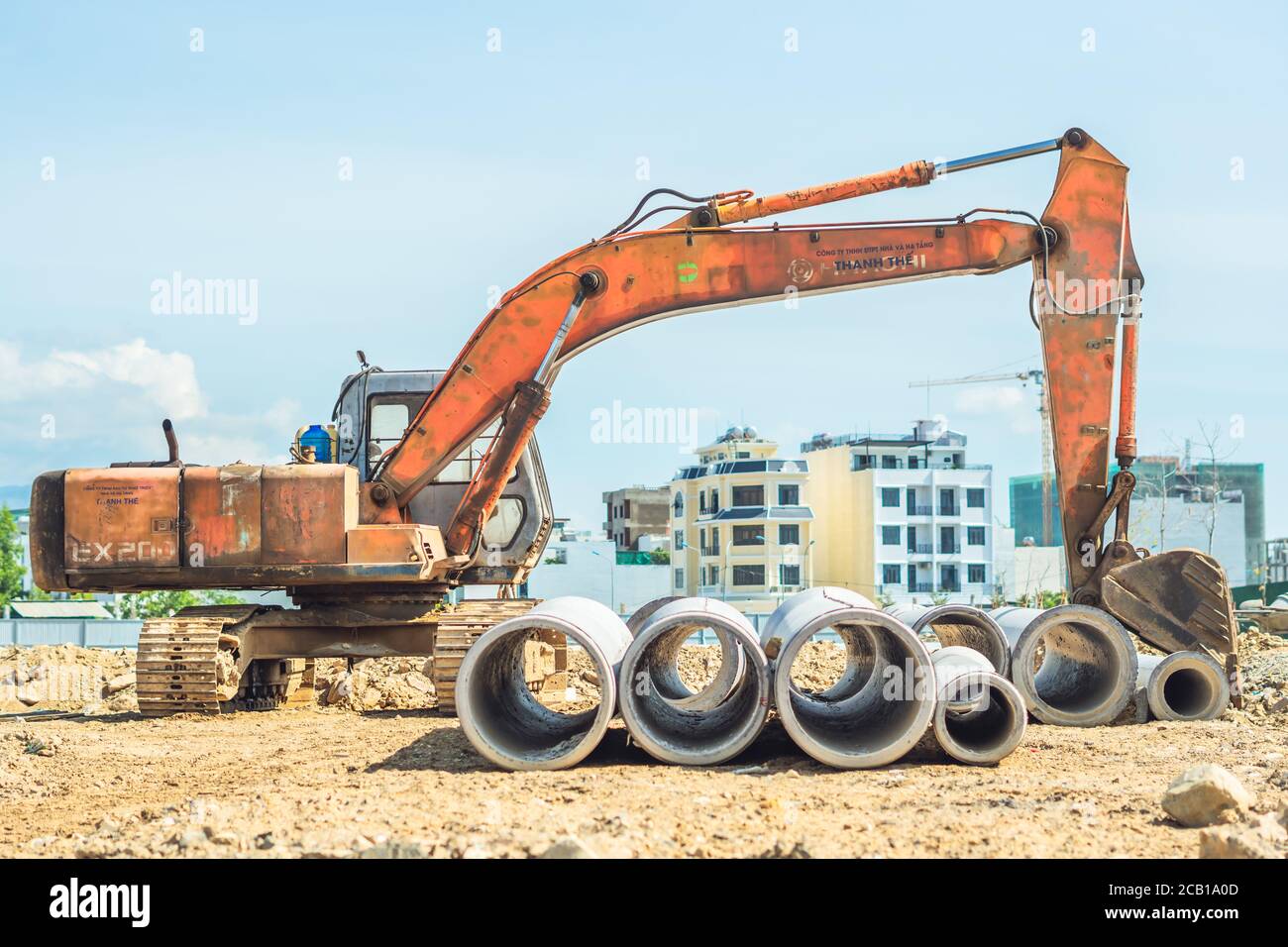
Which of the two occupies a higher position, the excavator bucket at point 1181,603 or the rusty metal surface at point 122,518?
the rusty metal surface at point 122,518

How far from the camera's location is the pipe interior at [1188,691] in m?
12.6

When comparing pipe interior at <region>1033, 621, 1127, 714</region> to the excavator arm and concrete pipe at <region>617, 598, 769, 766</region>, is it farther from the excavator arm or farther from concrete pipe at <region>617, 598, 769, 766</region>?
concrete pipe at <region>617, 598, 769, 766</region>

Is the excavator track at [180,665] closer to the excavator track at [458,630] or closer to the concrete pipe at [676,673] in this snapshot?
the excavator track at [458,630]

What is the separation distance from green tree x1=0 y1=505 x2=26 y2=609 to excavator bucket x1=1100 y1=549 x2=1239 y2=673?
206 ft

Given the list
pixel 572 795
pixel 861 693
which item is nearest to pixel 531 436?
pixel 861 693

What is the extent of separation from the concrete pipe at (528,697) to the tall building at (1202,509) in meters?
51.4

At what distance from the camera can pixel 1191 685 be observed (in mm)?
12812

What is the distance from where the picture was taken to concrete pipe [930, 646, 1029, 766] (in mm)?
9703

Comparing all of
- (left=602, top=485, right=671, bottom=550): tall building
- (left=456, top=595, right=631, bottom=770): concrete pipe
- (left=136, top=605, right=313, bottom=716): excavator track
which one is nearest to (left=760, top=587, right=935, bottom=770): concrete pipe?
(left=456, top=595, right=631, bottom=770): concrete pipe

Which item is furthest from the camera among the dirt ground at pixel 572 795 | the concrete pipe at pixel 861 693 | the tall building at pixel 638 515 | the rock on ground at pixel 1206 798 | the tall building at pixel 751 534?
the tall building at pixel 638 515

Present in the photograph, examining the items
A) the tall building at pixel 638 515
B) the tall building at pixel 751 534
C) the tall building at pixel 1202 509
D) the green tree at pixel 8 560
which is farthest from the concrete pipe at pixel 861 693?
the tall building at pixel 638 515

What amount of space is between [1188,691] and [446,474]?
802 centimetres
